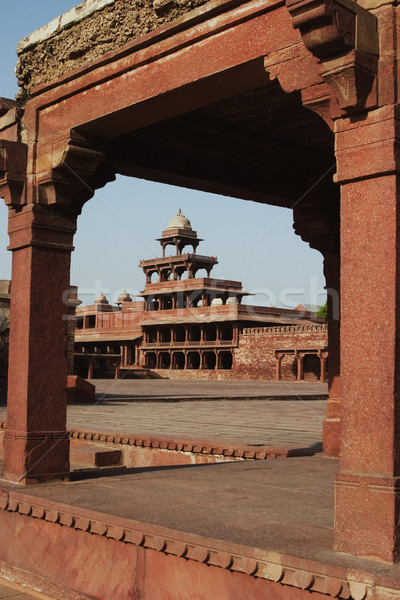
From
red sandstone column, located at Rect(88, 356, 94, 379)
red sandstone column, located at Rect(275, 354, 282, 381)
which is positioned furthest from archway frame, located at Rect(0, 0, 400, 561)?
red sandstone column, located at Rect(88, 356, 94, 379)

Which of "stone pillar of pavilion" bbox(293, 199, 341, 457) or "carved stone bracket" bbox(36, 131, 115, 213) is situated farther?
"stone pillar of pavilion" bbox(293, 199, 341, 457)

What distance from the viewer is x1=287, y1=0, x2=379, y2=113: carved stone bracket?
9.12 feet

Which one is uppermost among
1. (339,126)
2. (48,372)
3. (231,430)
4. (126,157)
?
(126,157)

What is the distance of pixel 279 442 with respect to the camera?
7.66 meters

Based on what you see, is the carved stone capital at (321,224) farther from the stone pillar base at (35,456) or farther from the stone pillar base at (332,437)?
the stone pillar base at (35,456)

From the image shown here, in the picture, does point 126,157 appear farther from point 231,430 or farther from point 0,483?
point 231,430

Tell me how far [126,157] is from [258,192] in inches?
42.8

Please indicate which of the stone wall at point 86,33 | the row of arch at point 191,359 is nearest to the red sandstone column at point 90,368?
the row of arch at point 191,359

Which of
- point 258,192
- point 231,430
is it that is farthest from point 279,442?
point 258,192

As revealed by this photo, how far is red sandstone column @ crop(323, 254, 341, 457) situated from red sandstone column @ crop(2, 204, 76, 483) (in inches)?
87.3

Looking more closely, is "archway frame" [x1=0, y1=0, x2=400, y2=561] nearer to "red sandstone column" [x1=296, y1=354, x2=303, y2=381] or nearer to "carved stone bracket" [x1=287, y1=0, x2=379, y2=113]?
"carved stone bracket" [x1=287, y1=0, x2=379, y2=113]

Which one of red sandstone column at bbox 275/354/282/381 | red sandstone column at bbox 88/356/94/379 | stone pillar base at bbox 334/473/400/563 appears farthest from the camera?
red sandstone column at bbox 88/356/94/379

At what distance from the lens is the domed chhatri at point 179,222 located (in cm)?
5204

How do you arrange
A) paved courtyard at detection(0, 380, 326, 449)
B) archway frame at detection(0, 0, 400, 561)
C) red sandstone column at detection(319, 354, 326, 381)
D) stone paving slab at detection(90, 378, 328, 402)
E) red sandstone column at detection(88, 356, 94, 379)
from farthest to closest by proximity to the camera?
red sandstone column at detection(88, 356, 94, 379) → red sandstone column at detection(319, 354, 326, 381) → stone paving slab at detection(90, 378, 328, 402) → paved courtyard at detection(0, 380, 326, 449) → archway frame at detection(0, 0, 400, 561)
